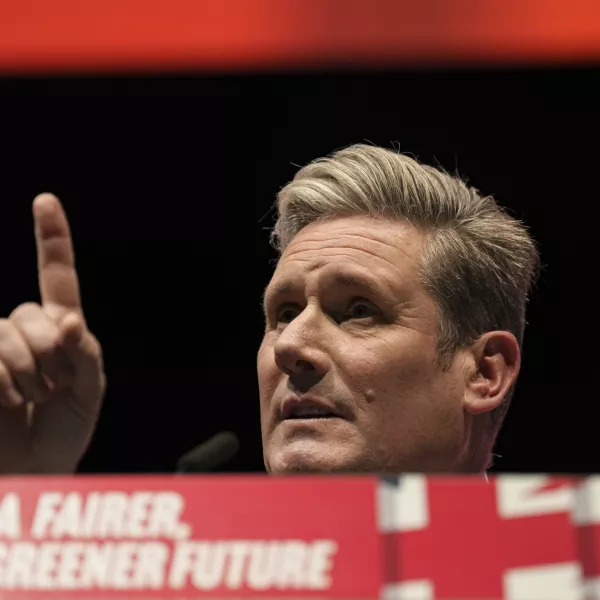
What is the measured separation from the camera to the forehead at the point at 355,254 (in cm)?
179

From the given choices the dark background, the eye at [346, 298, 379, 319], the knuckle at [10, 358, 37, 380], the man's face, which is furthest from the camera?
the dark background

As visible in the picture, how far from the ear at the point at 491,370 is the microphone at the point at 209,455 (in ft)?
1.45

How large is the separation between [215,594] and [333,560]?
0.11 m

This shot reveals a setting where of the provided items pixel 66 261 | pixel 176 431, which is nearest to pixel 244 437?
pixel 176 431

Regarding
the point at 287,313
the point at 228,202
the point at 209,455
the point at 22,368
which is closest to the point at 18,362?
the point at 22,368

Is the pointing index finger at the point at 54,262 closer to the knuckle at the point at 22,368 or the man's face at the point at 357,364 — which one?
the knuckle at the point at 22,368

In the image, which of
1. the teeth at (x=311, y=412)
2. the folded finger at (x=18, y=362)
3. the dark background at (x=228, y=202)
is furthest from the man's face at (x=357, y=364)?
the dark background at (x=228, y=202)

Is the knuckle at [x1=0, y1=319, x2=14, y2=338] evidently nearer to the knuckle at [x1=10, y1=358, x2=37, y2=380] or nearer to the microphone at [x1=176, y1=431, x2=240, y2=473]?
the knuckle at [x1=10, y1=358, x2=37, y2=380]

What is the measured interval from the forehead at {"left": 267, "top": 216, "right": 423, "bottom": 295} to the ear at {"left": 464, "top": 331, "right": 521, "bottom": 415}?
0.19 metres

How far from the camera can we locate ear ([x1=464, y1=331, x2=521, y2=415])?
1.82 metres

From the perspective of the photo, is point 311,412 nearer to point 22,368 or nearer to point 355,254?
point 355,254

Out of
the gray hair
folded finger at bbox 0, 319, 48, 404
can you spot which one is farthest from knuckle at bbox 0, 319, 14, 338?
the gray hair

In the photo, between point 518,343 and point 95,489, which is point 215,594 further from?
point 518,343

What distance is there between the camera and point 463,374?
Answer: 1817mm
